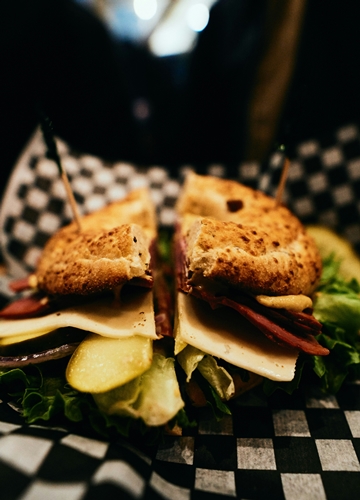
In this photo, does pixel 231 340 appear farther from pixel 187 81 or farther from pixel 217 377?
pixel 187 81

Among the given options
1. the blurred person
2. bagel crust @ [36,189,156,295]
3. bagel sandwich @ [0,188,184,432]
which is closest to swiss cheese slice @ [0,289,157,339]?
bagel sandwich @ [0,188,184,432]

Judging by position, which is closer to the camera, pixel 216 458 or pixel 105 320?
pixel 216 458

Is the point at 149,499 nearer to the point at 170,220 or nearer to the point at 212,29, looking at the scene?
the point at 170,220

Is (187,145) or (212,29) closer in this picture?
(212,29)

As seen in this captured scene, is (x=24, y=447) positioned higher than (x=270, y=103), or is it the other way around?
(x=270, y=103)

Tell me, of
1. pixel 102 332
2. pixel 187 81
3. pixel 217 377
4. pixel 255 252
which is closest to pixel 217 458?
pixel 217 377

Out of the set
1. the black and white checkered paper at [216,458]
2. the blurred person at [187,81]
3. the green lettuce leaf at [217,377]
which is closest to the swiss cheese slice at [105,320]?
the green lettuce leaf at [217,377]

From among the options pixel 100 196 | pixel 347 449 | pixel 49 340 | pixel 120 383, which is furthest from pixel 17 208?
pixel 347 449
